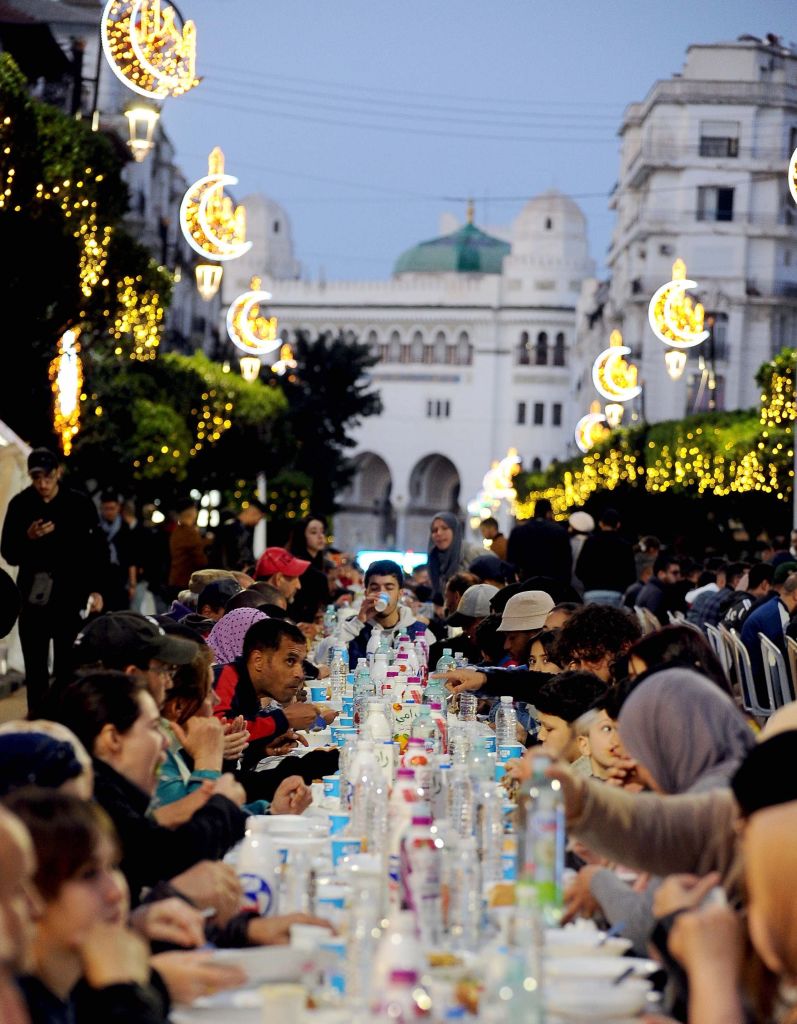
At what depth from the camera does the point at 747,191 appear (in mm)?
66062

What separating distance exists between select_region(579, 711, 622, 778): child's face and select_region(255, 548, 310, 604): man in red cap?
7.20m

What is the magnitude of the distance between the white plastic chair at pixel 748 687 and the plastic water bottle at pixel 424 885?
835 centimetres

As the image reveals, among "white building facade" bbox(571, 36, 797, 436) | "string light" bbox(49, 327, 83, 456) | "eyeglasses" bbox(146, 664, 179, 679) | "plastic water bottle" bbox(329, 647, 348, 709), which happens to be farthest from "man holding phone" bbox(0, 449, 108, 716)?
"white building facade" bbox(571, 36, 797, 436)

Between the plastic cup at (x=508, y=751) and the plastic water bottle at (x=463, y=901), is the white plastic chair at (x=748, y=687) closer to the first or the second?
the plastic cup at (x=508, y=751)

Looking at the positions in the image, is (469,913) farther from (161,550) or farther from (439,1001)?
(161,550)

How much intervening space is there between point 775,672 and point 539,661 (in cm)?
352

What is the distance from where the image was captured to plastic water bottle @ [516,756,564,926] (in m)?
4.02

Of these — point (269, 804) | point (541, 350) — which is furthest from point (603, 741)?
point (541, 350)

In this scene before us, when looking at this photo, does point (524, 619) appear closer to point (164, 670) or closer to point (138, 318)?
point (164, 670)

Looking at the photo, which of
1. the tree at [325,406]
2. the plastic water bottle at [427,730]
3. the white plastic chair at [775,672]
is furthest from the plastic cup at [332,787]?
the tree at [325,406]

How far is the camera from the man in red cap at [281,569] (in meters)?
13.5

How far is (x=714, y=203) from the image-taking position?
2611 inches

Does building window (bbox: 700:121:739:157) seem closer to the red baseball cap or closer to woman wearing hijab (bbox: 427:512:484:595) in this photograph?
woman wearing hijab (bbox: 427:512:484:595)

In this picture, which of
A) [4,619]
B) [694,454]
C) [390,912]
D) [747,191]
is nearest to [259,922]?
[390,912]
